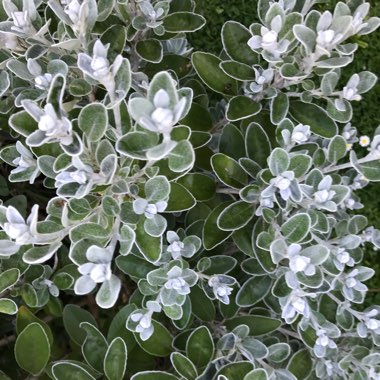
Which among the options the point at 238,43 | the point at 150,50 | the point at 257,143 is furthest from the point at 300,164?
the point at 150,50

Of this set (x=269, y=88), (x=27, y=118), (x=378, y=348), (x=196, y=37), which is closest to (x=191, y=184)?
(x=269, y=88)

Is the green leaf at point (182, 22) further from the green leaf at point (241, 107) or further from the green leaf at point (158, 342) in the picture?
the green leaf at point (158, 342)

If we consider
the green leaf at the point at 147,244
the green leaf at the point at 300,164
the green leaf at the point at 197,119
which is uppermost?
the green leaf at the point at 300,164

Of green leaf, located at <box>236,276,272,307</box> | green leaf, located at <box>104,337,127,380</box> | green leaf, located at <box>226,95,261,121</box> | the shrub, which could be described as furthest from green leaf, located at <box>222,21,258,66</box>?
green leaf, located at <box>104,337,127,380</box>

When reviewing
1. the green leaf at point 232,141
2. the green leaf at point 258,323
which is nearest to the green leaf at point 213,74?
the green leaf at point 232,141

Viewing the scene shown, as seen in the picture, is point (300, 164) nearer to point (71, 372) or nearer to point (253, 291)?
point (253, 291)

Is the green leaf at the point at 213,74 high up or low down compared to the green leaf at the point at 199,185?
up
